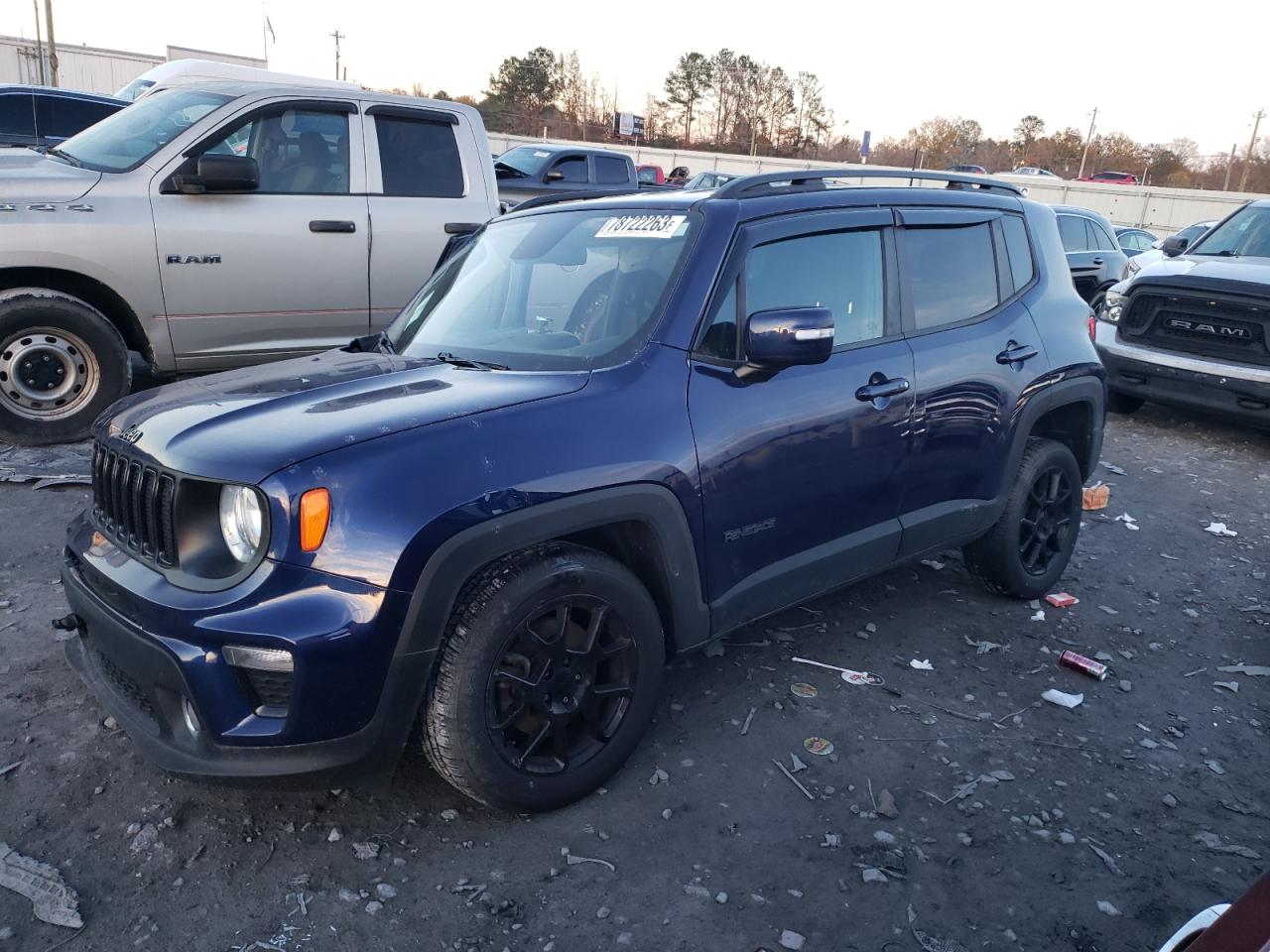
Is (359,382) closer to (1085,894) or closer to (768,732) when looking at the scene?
(768,732)

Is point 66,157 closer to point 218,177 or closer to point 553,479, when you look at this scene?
point 218,177

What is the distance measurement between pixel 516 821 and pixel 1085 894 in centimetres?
164

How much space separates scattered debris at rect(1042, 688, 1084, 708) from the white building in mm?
32588

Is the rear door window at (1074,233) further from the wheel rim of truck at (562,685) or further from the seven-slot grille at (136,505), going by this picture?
the seven-slot grille at (136,505)

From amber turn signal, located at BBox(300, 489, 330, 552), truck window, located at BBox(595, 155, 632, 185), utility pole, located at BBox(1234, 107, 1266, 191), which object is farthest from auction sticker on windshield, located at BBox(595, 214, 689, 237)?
utility pole, located at BBox(1234, 107, 1266, 191)

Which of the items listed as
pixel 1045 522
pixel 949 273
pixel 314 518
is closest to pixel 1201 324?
pixel 1045 522

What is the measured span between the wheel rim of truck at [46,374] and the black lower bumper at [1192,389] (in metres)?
8.15

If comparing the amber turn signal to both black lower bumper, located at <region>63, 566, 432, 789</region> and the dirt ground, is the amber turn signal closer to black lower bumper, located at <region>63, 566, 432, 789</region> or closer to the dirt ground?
black lower bumper, located at <region>63, 566, 432, 789</region>

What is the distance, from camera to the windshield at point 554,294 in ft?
10.4

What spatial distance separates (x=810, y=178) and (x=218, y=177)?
12.6 feet

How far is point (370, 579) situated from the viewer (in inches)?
93.0

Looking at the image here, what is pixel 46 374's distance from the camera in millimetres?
5668

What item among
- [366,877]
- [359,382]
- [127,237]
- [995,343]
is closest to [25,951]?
[366,877]

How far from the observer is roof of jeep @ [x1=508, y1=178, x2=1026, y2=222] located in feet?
11.0
